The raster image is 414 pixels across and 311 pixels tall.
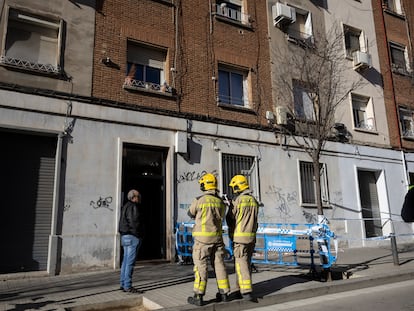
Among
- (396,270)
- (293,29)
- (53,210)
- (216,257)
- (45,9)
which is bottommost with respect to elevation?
(396,270)

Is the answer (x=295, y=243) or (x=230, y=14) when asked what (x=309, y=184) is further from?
(x=230, y=14)

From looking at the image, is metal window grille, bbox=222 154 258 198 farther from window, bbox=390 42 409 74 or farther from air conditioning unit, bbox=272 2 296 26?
window, bbox=390 42 409 74

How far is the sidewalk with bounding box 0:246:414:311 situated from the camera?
210 inches

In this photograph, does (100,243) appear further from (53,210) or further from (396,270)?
(396,270)

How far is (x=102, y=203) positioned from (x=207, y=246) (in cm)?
446

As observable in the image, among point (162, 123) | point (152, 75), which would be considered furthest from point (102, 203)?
point (152, 75)

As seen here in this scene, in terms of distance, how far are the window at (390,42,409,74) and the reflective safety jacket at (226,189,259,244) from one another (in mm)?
14142


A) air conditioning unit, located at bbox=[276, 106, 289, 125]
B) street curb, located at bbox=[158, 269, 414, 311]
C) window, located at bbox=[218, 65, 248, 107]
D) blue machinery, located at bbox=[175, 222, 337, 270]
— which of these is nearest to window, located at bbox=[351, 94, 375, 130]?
air conditioning unit, located at bbox=[276, 106, 289, 125]

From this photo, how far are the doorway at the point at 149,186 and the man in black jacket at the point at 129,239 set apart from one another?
340 centimetres

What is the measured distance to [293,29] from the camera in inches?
547

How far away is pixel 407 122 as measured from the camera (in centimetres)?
1658

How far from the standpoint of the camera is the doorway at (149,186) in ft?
31.7

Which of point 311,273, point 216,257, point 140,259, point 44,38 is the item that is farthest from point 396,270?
point 44,38

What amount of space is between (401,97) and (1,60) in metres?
15.7
